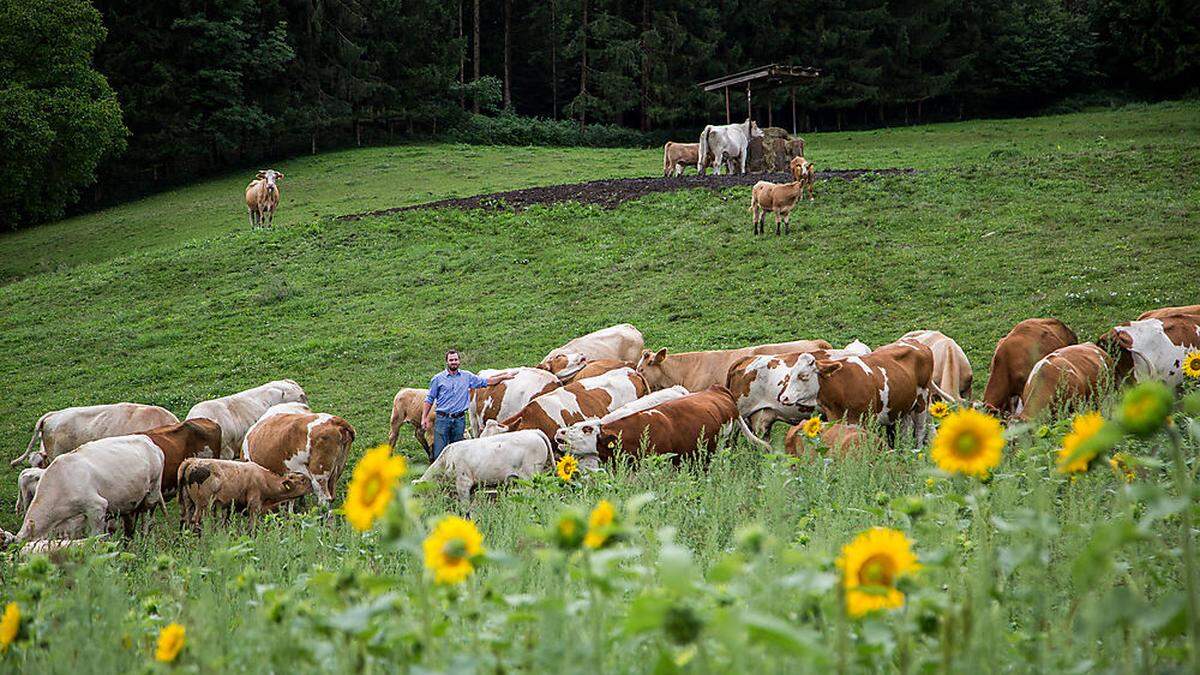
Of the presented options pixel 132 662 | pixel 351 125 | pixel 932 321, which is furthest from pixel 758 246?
pixel 351 125

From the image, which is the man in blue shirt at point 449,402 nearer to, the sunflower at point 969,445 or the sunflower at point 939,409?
the sunflower at point 939,409

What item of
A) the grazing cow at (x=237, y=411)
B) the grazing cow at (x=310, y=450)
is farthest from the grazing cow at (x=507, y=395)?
the grazing cow at (x=237, y=411)

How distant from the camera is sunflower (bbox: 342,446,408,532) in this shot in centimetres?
235

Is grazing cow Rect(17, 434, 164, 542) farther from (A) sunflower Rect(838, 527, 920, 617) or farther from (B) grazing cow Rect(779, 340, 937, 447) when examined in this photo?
(A) sunflower Rect(838, 527, 920, 617)

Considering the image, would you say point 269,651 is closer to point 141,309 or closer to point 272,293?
point 272,293

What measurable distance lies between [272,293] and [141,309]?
3180 millimetres

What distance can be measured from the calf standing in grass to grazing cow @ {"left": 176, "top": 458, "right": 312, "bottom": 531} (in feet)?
46.7

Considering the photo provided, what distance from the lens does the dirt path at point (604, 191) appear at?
26.9m

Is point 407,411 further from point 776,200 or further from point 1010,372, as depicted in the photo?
point 776,200

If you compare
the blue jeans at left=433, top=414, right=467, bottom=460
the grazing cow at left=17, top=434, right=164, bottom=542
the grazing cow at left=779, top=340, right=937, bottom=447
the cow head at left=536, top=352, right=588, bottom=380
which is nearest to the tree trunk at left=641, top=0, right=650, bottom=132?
the cow head at left=536, top=352, right=588, bottom=380

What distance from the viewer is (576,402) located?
1189cm

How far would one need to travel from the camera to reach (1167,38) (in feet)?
169

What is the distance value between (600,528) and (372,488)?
1.86ft

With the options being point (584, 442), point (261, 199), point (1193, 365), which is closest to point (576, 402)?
point (584, 442)
